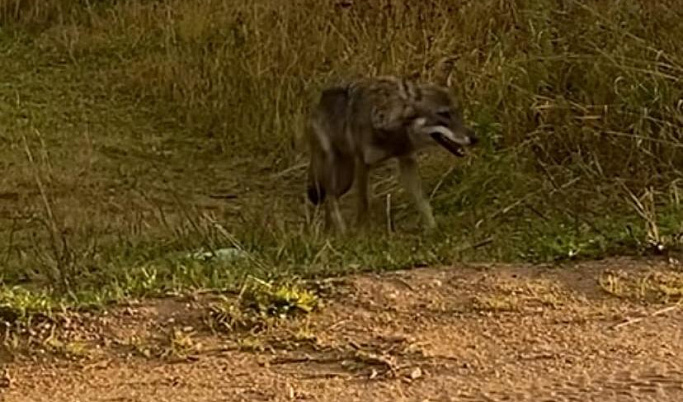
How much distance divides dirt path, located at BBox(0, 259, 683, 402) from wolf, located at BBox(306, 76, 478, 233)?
2.43 meters

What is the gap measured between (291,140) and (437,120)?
2.48 metres

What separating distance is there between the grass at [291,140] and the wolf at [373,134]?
0.85 ft

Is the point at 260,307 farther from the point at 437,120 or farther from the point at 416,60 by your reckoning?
the point at 416,60

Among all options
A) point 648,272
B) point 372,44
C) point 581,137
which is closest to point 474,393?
point 648,272

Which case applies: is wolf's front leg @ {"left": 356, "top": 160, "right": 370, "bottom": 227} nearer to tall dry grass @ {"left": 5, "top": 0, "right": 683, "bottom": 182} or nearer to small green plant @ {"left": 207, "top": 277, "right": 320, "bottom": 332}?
tall dry grass @ {"left": 5, "top": 0, "right": 683, "bottom": 182}

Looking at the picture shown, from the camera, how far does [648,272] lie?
228 inches

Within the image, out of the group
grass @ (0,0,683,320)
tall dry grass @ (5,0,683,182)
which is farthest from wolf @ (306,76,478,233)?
tall dry grass @ (5,0,683,182)

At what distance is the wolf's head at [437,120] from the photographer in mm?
8016

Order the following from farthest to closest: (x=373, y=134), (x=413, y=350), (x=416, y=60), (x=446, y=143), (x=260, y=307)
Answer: (x=416, y=60) < (x=373, y=134) < (x=446, y=143) < (x=260, y=307) < (x=413, y=350)

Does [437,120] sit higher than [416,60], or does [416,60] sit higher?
[437,120]

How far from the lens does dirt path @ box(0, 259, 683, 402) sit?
4.60m

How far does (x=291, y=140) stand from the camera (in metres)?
10.4

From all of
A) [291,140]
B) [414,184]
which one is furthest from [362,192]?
[291,140]

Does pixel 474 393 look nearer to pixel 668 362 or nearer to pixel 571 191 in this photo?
pixel 668 362
